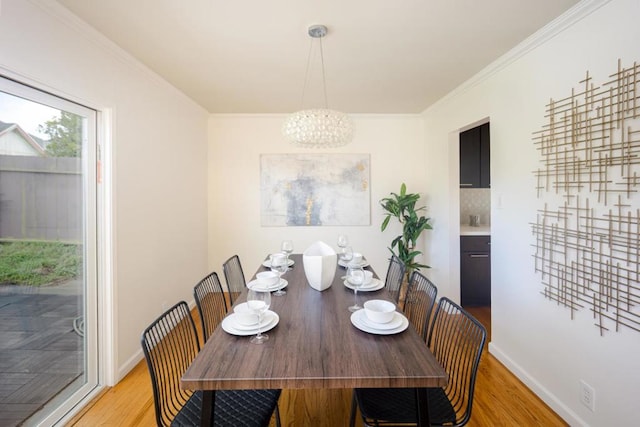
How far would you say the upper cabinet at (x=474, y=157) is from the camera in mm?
3463

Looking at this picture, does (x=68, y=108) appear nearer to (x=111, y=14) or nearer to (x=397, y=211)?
(x=111, y=14)

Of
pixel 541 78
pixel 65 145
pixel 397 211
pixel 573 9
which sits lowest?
pixel 397 211

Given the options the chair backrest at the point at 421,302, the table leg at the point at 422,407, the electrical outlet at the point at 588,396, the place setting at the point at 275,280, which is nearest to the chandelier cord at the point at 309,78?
the place setting at the point at 275,280

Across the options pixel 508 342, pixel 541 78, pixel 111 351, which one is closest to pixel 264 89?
→ pixel 541 78

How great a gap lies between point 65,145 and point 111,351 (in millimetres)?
1517

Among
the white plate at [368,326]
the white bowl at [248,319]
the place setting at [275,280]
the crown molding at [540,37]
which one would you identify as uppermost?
the crown molding at [540,37]

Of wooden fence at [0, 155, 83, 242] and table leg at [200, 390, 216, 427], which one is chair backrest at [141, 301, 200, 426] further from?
wooden fence at [0, 155, 83, 242]

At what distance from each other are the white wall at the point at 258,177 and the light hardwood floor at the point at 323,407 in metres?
2.01

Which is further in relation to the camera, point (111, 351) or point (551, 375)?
point (111, 351)

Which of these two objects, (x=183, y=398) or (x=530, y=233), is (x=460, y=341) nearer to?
(x=530, y=233)

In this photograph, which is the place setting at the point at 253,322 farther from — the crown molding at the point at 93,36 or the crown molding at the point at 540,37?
the crown molding at the point at 540,37

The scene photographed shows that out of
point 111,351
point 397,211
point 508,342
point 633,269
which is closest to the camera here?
point 633,269

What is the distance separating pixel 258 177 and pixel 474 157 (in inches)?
112

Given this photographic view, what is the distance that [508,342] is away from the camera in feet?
7.57
